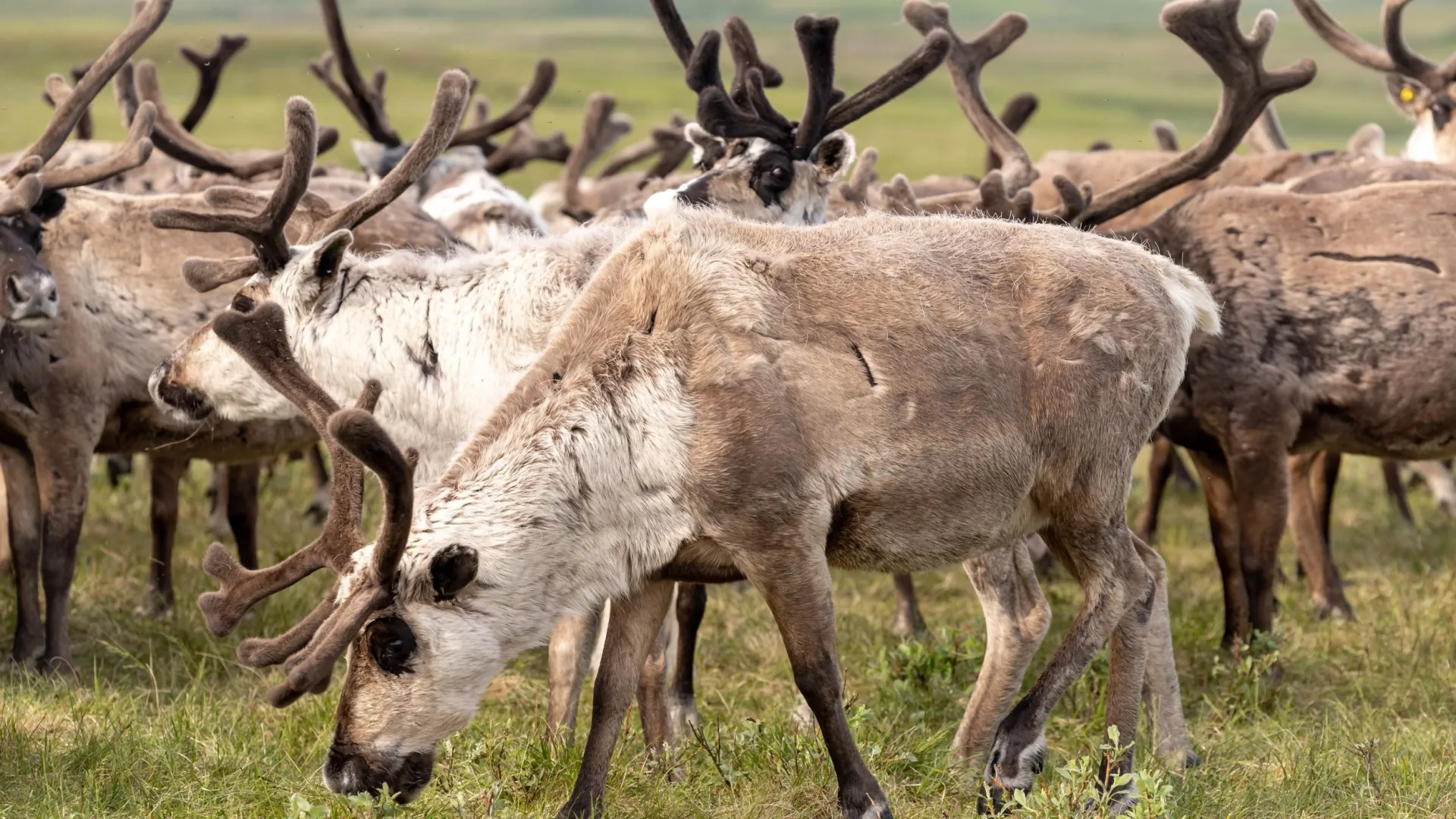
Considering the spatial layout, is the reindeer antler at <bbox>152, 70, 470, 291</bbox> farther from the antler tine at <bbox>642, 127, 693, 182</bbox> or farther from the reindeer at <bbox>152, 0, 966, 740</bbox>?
the antler tine at <bbox>642, 127, 693, 182</bbox>

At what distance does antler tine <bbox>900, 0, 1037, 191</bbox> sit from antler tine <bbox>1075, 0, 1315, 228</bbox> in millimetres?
579

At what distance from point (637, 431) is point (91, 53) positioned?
3303cm

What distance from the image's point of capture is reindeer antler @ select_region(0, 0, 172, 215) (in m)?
6.22

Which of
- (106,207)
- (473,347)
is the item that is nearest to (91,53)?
(106,207)

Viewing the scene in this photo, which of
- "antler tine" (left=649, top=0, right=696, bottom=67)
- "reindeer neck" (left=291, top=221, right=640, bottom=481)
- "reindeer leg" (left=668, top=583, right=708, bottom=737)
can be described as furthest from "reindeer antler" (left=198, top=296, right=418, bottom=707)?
"antler tine" (left=649, top=0, right=696, bottom=67)

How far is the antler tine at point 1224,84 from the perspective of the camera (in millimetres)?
6379

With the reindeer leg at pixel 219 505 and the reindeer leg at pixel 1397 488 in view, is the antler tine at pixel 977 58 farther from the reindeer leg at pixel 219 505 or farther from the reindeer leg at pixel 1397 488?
the reindeer leg at pixel 219 505

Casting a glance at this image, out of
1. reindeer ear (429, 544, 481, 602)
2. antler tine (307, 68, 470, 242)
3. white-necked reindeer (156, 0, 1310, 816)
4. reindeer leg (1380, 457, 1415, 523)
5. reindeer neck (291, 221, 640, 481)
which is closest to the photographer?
reindeer ear (429, 544, 481, 602)

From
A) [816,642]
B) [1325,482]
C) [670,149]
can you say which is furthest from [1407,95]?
[816,642]

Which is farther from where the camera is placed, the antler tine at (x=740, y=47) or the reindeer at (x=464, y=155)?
the reindeer at (x=464, y=155)

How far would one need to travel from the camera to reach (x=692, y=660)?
5.71 m

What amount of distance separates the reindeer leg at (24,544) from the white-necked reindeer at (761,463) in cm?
234

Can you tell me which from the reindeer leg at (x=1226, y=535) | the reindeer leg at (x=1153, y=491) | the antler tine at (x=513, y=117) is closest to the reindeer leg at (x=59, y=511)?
the antler tine at (x=513, y=117)

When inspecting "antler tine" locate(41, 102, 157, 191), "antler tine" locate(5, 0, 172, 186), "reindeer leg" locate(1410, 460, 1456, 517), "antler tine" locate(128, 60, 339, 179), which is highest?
"antler tine" locate(5, 0, 172, 186)
